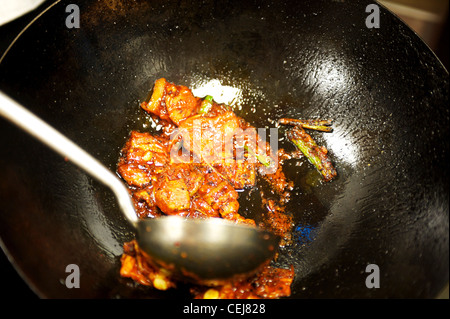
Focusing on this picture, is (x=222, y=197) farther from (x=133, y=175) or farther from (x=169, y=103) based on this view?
(x=169, y=103)

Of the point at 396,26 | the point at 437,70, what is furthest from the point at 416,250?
the point at 396,26

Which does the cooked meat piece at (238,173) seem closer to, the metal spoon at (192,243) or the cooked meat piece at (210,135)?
the cooked meat piece at (210,135)

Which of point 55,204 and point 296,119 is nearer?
point 55,204

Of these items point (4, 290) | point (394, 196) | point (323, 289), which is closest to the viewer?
point (4, 290)

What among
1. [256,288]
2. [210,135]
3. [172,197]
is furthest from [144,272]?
[210,135]

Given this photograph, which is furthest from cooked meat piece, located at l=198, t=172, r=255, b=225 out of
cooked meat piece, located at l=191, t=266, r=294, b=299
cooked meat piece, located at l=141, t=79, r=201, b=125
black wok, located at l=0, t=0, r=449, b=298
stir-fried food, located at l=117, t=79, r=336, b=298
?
cooked meat piece, located at l=141, t=79, r=201, b=125
